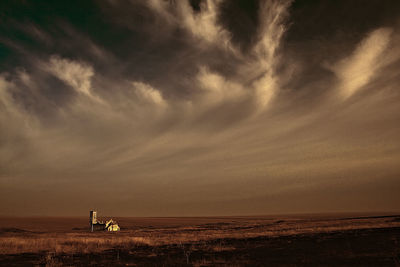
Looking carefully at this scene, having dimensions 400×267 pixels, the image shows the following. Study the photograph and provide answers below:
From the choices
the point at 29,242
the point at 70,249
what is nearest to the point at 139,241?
the point at 70,249

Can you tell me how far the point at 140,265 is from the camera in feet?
66.0

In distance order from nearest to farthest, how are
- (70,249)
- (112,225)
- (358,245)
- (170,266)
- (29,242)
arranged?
(170,266)
(358,245)
(70,249)
(29,242)
(112,225)

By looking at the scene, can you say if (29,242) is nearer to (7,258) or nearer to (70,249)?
(70,249)

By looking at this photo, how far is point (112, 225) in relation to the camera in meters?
65.9

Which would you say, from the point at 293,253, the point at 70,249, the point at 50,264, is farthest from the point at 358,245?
the point at 70,249

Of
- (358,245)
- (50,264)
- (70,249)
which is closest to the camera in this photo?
(50,264)

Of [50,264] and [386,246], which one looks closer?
[50,264]

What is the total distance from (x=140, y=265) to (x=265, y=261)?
7.83 metres

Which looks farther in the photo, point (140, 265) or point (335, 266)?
point (140, 265)

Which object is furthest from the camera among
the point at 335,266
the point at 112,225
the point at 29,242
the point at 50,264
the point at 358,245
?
the point at 112,225

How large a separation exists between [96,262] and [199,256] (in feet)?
23.6

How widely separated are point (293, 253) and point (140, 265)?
1063 centimetres

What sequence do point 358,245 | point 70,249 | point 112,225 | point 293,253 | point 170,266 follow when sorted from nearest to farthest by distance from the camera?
point 170,266
point 293,253
point 358,245
point 70,249
point 112,225

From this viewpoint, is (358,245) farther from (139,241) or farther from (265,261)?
(139,241)
